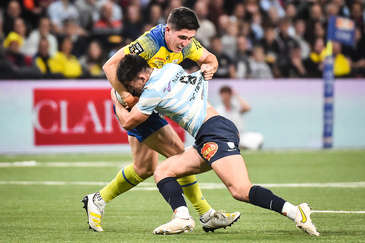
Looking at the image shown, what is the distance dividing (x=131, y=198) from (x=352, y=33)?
27.9 ft

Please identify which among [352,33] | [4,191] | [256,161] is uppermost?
[352,33]

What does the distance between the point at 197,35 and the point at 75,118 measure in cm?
396

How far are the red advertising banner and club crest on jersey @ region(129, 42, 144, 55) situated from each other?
7388 mm

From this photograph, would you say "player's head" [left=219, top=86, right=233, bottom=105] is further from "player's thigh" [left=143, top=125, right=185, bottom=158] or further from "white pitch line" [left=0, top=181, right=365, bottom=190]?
"player's thigh" [left=143, top=125, right=185, bottom=158]

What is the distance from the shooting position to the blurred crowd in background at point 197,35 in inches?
576

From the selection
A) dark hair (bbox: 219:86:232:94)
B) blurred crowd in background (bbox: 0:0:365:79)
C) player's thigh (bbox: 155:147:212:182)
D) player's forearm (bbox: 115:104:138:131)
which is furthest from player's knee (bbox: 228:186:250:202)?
blurred crowd in background (bbox: 0:0:365:79)

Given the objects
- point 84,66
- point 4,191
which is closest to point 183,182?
point 4,191

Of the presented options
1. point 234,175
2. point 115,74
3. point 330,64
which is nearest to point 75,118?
point 330,64

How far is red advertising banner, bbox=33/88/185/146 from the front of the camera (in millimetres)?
13680

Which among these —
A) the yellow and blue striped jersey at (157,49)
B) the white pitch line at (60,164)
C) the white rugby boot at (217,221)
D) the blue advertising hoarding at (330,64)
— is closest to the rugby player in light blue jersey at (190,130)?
the white rugby boot at (217,221)

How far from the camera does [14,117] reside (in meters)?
13.7

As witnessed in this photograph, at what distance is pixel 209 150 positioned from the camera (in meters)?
5.95

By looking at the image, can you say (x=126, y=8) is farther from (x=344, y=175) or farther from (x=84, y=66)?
(x=344, y=175)

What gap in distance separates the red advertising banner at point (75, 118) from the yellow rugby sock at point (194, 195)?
7.21 m
